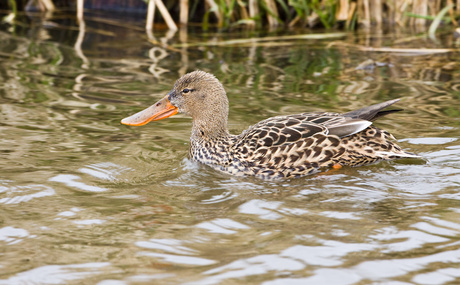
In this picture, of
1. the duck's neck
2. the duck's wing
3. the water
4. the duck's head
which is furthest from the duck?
the duck's head

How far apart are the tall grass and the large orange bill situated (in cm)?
457

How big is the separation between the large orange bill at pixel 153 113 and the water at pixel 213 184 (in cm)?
25

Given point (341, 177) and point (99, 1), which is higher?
point (99, 1)

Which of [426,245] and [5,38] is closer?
[426,245]

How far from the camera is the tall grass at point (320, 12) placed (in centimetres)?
1140

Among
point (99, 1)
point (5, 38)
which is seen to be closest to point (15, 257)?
point (5, 38)

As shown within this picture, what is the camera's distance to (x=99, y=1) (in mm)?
13609

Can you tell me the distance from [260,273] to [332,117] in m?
2.48

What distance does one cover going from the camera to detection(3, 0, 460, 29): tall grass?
11.4 m

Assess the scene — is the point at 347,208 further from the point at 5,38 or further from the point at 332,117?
the point at 5,38

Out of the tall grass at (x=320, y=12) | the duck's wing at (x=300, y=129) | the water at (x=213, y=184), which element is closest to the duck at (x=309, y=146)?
the duck's wing at (x=300, y=129)

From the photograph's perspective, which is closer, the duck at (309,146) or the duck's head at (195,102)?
the duck at (309,146)

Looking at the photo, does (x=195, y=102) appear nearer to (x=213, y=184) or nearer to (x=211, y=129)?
(x=211, y=129)

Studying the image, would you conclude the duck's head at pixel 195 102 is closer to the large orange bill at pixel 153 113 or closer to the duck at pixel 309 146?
the large orange bill at pixel 153 113
